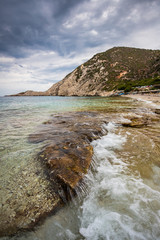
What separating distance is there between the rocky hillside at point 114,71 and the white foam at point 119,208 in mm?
74799

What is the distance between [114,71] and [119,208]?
9463cm

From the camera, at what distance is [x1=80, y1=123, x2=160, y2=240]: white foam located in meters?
2.09

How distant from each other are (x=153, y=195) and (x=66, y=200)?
2017 millimetres

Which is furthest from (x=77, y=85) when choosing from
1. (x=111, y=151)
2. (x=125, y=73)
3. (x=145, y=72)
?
(x=111, y=151)

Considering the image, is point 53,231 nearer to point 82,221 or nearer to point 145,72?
point 82,221

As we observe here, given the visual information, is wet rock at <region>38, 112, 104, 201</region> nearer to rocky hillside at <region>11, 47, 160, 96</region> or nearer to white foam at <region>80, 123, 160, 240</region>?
white foam at <region>80, 123, 160, 240</region>

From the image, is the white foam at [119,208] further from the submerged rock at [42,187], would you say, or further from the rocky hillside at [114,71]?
the rocky hillside at [114,71]

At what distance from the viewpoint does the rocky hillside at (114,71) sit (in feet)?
255

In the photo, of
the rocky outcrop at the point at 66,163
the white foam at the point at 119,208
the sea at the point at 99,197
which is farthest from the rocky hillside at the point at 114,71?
the white foam at the point at 119,208

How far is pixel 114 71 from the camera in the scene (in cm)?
8619

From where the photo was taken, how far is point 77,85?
103m

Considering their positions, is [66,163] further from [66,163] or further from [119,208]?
[119,208]

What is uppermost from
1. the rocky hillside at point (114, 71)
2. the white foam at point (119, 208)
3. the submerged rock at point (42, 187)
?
the rocky hillside at point (114, 71)

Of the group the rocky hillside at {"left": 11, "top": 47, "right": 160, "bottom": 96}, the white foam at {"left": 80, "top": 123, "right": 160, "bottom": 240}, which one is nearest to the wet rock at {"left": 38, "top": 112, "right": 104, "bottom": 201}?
the white foam at {"left": 80, "top": 123, "right": 160, "bottom": 240}
